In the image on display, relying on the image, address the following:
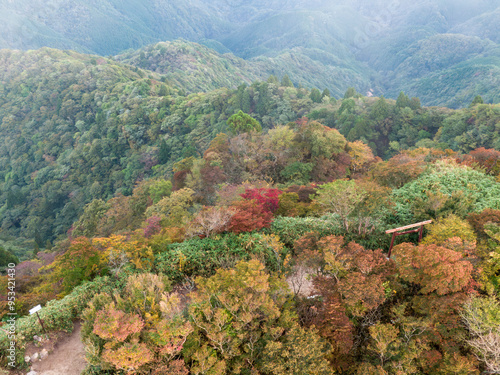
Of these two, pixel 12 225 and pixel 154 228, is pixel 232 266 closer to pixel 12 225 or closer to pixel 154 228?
pixel 154 228

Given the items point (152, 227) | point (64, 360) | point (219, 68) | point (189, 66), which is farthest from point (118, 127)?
point (219, 68)

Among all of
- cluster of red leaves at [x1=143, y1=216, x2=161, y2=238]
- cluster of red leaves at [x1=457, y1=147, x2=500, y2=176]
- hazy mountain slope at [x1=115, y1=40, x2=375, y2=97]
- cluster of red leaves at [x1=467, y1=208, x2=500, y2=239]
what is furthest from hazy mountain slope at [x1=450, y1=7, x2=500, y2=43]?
cluster of red leaves at [x1=143, y1=216, x2=161, y2=238]

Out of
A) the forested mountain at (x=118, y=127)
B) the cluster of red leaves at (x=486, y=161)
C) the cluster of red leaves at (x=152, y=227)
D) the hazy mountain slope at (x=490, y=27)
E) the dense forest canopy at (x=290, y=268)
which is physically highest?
the hazy mountain slope at (x=490, y=27)

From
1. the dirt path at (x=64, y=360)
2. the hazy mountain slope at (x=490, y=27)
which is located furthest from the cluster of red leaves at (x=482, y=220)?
the hazy mountain slope at (x=490, y=27)

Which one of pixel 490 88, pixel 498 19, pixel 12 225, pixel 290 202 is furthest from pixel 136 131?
pixel 498 19

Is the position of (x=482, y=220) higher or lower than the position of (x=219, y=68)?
higher

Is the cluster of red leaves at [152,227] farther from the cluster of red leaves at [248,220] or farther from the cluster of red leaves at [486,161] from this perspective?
the cluster of red leaves at [486,161]

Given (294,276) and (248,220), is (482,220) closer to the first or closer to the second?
(294,276)

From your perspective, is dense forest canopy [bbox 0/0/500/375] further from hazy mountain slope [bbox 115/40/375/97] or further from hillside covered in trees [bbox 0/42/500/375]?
hazy mountain slope [bbox 115/40/375/97]
